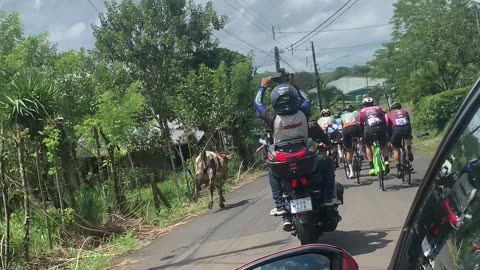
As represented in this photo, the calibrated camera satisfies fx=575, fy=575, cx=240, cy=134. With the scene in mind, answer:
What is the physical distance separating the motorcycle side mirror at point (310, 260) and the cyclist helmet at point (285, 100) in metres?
4.58

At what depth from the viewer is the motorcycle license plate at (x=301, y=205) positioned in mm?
6426

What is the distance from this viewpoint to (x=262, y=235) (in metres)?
8.76

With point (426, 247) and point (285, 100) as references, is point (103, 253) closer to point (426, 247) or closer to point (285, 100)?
point (285, 100)

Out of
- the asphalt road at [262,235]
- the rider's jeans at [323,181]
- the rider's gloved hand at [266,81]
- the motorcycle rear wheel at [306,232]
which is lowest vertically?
the asphalt road at [262,235]

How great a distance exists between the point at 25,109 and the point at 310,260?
24.9 feet

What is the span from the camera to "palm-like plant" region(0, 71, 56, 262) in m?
8.88

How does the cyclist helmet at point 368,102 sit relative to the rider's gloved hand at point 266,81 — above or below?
below

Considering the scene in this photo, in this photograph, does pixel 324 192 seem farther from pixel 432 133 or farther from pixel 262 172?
pixel 432 133

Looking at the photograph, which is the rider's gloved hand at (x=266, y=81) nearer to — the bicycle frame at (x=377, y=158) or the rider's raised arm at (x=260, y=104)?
the rider's raised arm at (x=260, y=104)

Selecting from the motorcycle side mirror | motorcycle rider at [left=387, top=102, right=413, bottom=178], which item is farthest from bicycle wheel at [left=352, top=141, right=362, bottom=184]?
the motorcycle side mirror

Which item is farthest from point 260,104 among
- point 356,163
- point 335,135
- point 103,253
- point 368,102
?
point 335,135

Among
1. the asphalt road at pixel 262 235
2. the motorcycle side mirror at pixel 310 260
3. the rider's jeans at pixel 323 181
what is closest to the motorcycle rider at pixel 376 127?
the asphalt road at pixel 262 235

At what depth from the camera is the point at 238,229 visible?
9.73 meters

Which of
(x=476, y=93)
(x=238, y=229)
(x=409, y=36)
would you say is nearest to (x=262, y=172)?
(x=238, y=229)
